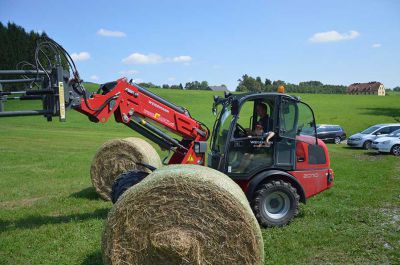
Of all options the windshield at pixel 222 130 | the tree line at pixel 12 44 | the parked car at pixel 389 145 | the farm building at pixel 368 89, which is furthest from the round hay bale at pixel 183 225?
the farm building at pixel 368 89

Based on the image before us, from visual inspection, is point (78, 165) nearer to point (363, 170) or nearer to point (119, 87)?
point (119, 87)

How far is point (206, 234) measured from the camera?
181 inches

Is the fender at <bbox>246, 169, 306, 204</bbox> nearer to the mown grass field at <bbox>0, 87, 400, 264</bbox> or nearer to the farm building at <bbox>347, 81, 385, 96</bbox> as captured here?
the mown grass field at <bbox>0, 87, 400, 264</bbox>

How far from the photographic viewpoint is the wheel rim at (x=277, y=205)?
25.0ft

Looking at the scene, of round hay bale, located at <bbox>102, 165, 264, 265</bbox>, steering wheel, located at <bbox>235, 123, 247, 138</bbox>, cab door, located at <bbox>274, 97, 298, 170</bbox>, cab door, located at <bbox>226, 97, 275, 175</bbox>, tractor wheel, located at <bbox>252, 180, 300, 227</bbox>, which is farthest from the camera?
steering wheel, located at <bbox>235, 123, 247, 138</bbox>

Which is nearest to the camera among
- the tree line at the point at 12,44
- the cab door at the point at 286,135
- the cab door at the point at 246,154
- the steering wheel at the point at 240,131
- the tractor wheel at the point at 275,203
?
the tractor wheel at the point at 275,203

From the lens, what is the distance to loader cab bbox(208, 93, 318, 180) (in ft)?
24.9

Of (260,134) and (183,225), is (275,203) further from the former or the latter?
(183,225)

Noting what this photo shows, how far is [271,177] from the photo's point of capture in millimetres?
7688

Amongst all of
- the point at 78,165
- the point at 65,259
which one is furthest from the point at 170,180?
the point at 78,165

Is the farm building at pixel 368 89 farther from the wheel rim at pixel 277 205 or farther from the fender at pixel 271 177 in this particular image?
the wheel rim at pixel 277 205

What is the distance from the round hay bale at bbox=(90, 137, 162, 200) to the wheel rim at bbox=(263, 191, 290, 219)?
323 centimetres

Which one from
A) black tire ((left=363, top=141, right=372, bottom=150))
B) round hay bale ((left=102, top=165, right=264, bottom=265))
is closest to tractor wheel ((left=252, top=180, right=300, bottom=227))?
round hay bale ((left=102, top=165, right=264, bottom=265))

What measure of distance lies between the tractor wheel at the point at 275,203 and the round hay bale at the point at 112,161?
3221 mm
